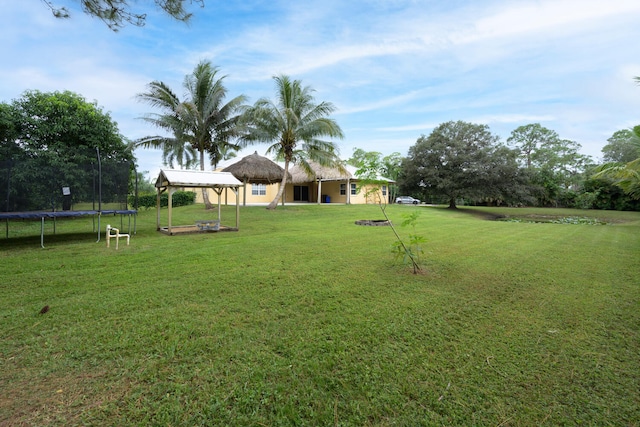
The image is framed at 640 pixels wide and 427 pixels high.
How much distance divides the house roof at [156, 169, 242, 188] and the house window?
16.7 meters

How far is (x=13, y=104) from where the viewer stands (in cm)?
1256

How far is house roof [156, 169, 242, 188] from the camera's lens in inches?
367

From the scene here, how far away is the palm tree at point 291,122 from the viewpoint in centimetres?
1712

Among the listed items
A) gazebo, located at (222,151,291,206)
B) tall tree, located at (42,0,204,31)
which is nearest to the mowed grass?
tall tree, located at (42,0,204,31)

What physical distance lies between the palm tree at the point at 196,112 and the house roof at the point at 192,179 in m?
7.69

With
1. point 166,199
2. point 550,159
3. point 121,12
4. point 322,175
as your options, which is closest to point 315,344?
point 121,12

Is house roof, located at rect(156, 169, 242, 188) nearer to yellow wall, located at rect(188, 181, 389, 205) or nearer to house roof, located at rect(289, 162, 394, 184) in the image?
house roof, located at rect(289, 162, 394, 184)

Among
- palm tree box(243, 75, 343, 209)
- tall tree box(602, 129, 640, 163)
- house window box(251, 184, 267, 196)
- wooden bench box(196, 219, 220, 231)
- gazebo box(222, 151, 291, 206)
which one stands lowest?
wooden bench box(196, 219, 220, 231)

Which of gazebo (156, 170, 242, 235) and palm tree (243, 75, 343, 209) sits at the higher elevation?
palm tree (243, 75, 343, 209)

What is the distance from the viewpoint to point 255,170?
20.4m

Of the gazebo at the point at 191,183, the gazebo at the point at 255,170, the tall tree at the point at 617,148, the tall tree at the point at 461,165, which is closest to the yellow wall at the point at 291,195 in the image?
the tall tree at the point at 461,165

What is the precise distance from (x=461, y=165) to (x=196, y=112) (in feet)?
65.8

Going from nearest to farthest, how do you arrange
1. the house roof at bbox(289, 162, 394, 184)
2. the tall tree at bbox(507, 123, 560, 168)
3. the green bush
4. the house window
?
1. the green bush
2. the house roof at bbox(289, 162, 394, 184)
3. the house window
4. the tall tree at bbox(507, 123, 560, 168)

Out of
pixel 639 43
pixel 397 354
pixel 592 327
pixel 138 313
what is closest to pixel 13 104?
pixel 138 313
